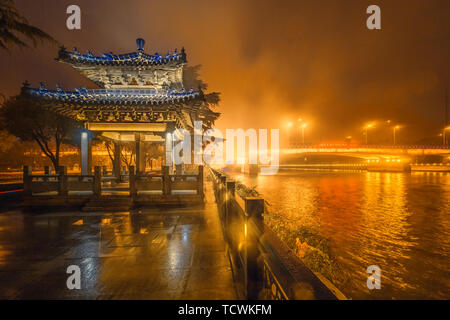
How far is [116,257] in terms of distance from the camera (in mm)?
4645

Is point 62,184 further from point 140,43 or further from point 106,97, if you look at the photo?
point 140,43

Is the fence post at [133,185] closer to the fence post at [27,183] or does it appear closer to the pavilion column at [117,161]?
the fence post at [27,183]

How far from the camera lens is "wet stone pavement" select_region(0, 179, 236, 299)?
11.3 ft

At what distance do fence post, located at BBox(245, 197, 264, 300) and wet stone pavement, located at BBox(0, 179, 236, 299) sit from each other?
0.46 metres

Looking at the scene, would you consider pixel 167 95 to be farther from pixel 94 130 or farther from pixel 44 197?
pixel 44 197

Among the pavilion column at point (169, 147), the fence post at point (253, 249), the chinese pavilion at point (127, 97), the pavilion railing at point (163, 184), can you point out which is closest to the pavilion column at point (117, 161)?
the chinese pavilion at point (127, 97)

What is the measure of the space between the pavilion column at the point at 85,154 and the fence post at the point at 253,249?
11.6 meters

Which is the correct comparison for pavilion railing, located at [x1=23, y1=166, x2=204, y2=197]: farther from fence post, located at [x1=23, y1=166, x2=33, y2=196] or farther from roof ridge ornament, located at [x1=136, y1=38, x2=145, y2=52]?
roof ridge ornament, located at [x1=136, y1=38, x2=145, y2=52]

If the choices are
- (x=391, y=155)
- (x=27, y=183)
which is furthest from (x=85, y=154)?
(x=391, y=155)

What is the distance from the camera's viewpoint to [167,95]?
11328 millimetres

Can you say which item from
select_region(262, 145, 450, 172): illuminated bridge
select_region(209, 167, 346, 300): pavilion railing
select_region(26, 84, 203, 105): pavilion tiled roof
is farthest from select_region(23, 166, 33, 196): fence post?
select_region(262, 145, 450, 172): illuminated bridge

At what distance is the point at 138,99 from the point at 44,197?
637 centimetres

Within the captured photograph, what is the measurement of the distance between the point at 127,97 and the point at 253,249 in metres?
11.0

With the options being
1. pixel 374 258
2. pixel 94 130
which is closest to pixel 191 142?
pixel 94 130
